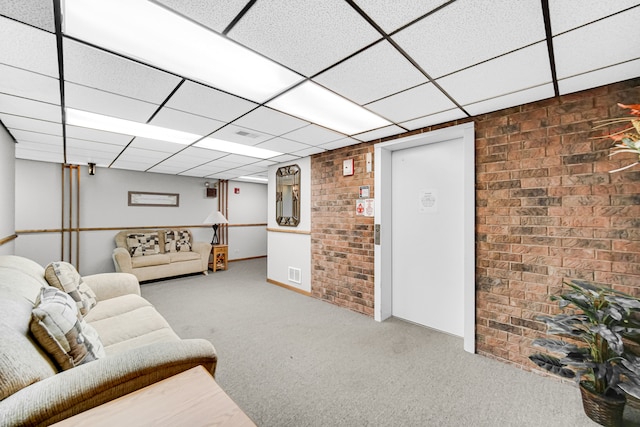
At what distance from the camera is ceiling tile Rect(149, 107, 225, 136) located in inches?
103

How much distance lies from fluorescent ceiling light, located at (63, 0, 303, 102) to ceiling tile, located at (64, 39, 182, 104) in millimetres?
105

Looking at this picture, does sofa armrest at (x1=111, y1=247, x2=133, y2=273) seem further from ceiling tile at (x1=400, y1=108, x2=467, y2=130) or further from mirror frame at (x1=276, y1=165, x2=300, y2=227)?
ceiling tile at (x1=400, y1=108, x2=467, y2=130)

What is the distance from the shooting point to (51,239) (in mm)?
5160

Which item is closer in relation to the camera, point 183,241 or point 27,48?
point 27,48

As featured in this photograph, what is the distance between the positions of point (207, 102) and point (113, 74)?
656mm

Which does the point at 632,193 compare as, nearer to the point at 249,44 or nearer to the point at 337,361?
the point at 337,361

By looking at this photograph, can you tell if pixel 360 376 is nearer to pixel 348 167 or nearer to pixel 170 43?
pixel 348 167

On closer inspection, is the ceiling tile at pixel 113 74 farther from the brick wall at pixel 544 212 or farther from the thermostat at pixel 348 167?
the brick wall at pixel 544 212

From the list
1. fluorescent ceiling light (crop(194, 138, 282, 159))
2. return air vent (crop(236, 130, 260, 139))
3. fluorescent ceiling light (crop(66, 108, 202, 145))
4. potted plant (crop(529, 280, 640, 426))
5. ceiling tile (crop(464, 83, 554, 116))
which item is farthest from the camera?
fluorescent ceiling light (crop(194, 138, 282, 159))

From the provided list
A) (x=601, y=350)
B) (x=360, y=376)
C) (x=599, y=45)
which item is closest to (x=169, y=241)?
(x=360, y=376)

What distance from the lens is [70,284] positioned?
2.31m

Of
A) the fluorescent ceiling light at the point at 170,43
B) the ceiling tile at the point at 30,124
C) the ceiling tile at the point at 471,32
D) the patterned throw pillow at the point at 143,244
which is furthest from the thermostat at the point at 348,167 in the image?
the patterned throw pillow at the point at 143,244

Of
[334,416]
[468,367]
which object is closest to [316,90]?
[334,416]

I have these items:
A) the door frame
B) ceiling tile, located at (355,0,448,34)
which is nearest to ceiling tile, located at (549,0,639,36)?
ceiling tile, located at (355,0,448,34)
